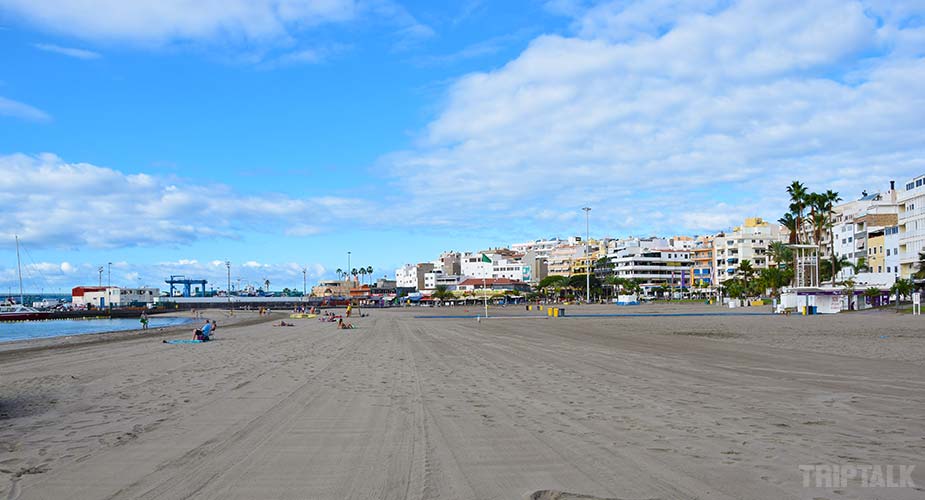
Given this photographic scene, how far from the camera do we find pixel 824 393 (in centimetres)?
1115

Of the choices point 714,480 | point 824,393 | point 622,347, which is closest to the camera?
point 714,480

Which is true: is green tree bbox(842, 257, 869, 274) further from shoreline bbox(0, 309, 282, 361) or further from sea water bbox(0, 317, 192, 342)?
sea water bbox(0, 317, 192, 342)

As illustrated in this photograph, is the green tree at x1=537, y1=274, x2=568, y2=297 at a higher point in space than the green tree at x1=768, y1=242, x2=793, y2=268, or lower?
lower

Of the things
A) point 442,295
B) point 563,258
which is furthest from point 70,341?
point 563,258

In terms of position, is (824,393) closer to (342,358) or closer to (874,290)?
(342,358)

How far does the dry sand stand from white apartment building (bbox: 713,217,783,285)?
428 ft

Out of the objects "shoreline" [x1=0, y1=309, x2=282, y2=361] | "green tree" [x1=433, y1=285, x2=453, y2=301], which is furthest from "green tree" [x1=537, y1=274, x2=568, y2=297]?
"shoreline" [x1=0, y1=309, x2=282, y2=361]

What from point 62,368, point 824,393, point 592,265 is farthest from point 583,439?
point 592,265

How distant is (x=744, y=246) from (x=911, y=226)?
2903 inches

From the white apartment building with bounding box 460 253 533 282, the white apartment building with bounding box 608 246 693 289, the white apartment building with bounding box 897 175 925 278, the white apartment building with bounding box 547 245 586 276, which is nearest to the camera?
the white apartment building with bounding box 897 175 925 278

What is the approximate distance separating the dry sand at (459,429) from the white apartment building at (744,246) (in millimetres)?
130548

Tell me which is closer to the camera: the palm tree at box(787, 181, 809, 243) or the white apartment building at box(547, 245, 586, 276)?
the palm tree at box(787, 181, 809, 243)

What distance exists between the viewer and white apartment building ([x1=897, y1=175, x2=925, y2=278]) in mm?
63250

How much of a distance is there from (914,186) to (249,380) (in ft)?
240
